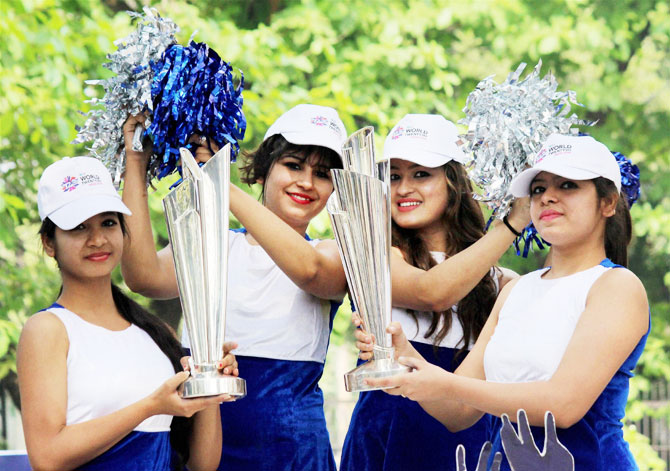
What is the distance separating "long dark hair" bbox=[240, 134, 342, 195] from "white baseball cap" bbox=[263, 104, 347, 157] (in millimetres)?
20

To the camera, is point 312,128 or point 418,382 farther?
point 312,128

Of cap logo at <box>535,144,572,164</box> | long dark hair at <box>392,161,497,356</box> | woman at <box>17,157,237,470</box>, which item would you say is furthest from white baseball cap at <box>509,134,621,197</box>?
woman at <box>17,157,237,470</box>

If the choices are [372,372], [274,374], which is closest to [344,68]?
[274,374]

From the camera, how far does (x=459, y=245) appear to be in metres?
2.71

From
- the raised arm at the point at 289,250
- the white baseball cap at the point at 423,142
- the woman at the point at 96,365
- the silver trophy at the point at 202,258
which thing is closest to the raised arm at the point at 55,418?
the woman at the point at 96,365

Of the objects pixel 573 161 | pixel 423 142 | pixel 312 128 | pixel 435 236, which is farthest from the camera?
pixel 435 236

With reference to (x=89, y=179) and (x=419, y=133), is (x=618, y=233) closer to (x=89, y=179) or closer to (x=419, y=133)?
(x=419, y=133)

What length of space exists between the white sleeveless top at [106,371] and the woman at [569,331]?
1.89 feet

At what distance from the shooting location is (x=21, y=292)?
5086 mm

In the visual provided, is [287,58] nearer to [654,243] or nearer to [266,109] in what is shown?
[266,109]

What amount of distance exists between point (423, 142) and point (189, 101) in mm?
791

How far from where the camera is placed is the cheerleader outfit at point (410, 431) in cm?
249

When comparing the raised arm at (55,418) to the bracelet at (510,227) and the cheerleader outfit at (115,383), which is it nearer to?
the cheerleader outfit at (115,383)

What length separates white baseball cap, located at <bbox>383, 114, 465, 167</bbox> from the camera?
2584 millimetres
